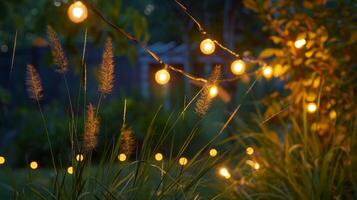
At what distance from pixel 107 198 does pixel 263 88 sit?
27.8 ft

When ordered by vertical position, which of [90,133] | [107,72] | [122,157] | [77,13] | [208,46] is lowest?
[90,133]

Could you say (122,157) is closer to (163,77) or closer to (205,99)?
(163,77)

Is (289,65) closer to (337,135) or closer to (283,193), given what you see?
(337,135)

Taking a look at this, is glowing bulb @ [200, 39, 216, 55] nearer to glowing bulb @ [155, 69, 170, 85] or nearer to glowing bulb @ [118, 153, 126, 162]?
glowing bulb @ [155, 69, 170, 85]

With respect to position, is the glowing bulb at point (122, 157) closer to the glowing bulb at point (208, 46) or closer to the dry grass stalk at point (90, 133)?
the dry grass stalk at point (90, 133)

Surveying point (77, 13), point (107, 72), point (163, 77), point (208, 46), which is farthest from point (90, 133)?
point (208, 46)

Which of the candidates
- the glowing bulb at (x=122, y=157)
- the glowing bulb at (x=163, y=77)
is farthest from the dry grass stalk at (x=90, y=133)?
the glowing bulb at (x=163, y=77)

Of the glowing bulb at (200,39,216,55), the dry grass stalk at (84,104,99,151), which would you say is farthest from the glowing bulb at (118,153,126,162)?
the glowing bulb at (200,39,216,55)

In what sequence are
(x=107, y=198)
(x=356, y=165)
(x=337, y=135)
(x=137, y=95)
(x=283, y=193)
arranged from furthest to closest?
1. (x=137, y=95)
2. (x=337, y=135)
3. (x=356, y=165)
4. (x=283, y=193)
5. (x=107, y=198)

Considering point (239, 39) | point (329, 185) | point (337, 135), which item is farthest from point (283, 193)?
point (239, 39)

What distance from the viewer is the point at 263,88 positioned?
447 inches

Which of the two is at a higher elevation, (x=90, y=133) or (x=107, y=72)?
(x=107, y=72)

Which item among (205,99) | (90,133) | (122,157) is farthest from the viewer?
(122,157)

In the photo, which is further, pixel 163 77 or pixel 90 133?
pixel 163 77
